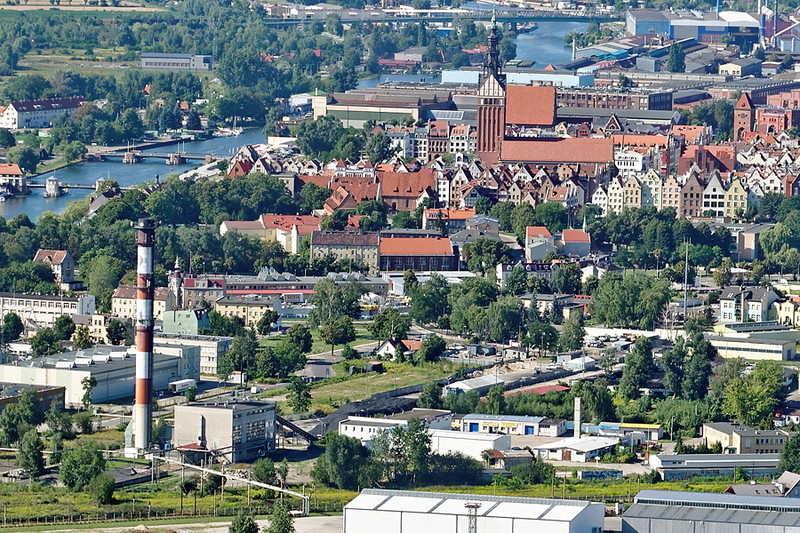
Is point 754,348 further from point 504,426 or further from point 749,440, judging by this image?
point 504,426

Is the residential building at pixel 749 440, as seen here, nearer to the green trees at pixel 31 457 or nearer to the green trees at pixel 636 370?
the green trees at pixel 636 370

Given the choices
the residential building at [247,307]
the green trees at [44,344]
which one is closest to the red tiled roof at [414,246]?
the residential building at [247,307]

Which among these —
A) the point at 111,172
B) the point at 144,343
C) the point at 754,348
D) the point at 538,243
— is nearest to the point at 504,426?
the point at 144,343

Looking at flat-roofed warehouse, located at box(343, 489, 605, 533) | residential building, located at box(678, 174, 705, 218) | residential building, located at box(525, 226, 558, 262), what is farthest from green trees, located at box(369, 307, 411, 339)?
residential building, located at box(678, 174, 705, 218)

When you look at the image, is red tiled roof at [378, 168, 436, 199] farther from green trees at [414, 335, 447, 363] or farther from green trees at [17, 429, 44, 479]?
green trees at [17, 429, 44, 479]

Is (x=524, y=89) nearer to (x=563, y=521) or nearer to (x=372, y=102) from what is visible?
(x=372, y=102)
